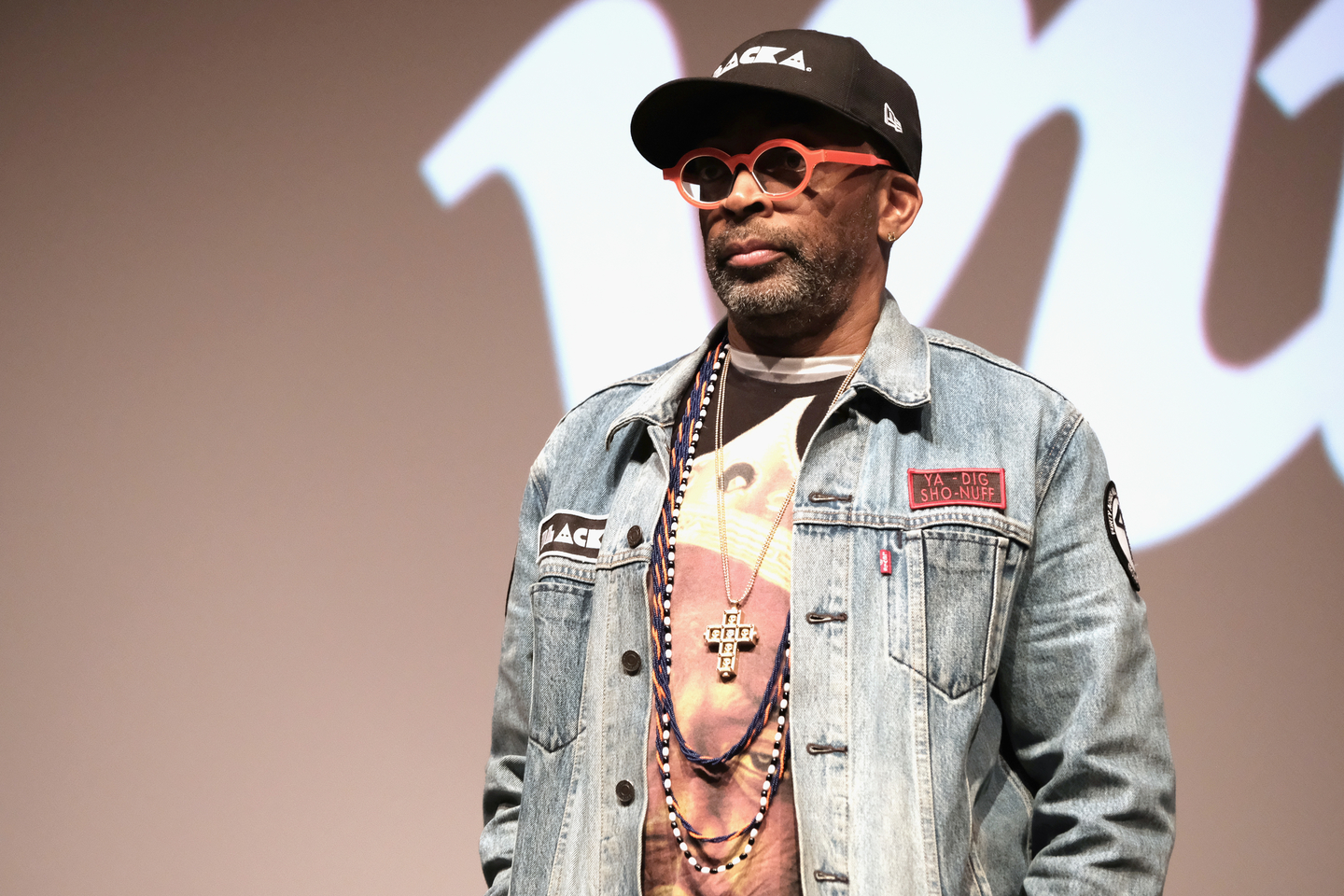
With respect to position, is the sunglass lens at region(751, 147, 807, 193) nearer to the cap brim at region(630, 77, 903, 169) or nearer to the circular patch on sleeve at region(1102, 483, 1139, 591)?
the cap brim at region(630, 77, 903, 169)

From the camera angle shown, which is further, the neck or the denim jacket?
the neck

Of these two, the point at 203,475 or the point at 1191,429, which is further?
the point at 203,475

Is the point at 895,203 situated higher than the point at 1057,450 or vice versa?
→ the point at 895,203

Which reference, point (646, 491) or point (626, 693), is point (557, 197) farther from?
point (626, 693)

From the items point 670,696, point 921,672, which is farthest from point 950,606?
point 670,696

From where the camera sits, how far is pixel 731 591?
4.18 feet

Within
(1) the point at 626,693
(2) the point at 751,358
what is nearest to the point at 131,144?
(2) the point at 751,358

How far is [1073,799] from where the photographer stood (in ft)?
3.86

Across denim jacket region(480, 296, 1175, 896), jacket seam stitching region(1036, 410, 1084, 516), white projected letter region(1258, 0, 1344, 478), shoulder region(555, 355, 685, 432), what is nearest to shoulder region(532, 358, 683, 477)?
shoulder region(555, 355, 685, 432)

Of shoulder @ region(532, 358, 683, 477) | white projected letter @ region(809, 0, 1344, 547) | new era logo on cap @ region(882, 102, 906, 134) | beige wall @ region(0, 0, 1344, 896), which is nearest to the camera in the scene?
new era logo on cap @ region(882, 102, 906, 134)

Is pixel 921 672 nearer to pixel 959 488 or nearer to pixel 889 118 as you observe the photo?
pixel 959 488

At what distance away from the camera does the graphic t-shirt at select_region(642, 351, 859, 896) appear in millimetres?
1188

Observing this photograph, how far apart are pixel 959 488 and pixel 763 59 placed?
1.73ft

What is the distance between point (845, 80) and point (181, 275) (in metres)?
1.59
